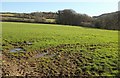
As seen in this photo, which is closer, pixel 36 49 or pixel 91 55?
pixel 91 55

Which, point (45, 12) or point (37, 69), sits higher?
point (45, 12)

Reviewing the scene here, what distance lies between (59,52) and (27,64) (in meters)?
4.63

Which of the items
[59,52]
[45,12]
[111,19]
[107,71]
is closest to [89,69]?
[107,71]

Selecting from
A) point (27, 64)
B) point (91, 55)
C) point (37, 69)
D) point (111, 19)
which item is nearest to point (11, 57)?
point (27, 64)

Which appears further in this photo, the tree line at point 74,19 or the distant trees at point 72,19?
the distant trees at point 72,19

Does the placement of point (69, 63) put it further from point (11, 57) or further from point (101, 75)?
point (11, 57)

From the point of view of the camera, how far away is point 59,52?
19578mm

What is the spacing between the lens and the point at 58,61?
16.5 metres

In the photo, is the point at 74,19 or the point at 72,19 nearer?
the point at 74,19

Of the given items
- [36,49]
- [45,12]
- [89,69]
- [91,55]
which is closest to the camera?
[89,69]

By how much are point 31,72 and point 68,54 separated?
5.53 meters

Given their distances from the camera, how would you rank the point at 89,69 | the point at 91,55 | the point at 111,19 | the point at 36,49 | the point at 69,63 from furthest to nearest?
the point at 111,19, the point at 36,49, the point at 91,55, the point at 69,63, the point at 89,69

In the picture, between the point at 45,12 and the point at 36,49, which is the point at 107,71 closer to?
the point at 36,49

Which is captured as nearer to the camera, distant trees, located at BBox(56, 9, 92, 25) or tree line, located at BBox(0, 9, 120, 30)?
tree line, located at BBox(0, 9, 120, 30)
